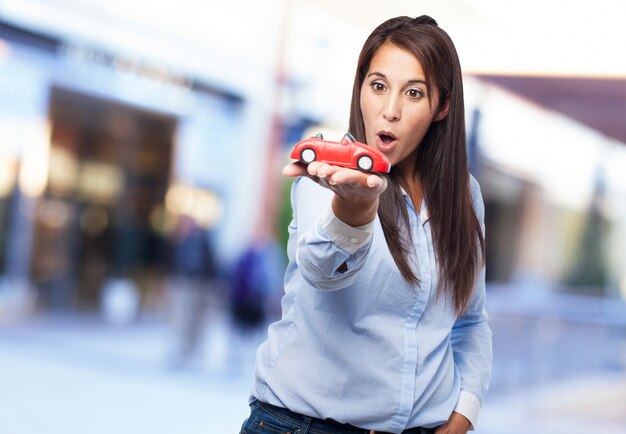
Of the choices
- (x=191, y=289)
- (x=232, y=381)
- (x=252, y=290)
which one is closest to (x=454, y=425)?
(x=252, y=290)

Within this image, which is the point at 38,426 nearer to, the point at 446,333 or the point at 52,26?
the point at 446,333

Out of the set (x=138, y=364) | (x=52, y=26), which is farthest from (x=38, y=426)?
(x=52, y=26)

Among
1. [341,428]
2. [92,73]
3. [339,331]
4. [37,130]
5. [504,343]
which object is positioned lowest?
[504,343]

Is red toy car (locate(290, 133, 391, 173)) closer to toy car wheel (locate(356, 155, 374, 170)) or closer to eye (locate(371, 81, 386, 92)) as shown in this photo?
toy car wheel (locate(356, 155, 374, 170))

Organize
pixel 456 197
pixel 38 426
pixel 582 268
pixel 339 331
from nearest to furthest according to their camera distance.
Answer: pixel 339 331, pixel 456 197, pixel 38 426, pixel 582 268

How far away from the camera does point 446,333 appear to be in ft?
5.86

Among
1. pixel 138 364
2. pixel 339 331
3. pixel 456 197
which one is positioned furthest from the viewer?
pixel 138 364

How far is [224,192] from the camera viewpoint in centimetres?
1569

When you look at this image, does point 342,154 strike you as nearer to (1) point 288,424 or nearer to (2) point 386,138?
(2) point 386,138

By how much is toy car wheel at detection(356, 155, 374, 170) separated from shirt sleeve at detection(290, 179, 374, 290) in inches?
5.4

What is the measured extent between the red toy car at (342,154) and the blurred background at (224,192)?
9.94 feet

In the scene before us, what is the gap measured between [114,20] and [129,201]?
10.9ft

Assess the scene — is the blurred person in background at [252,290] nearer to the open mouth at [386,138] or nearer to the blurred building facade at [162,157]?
the blurred building facade at [162,157]

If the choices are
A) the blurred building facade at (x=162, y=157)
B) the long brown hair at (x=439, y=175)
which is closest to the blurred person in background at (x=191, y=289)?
the blurred building facade at (x=162, y=157)
